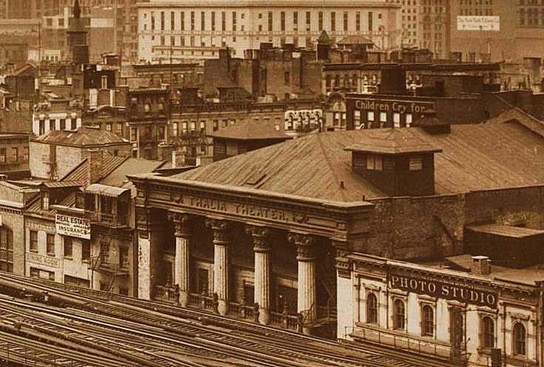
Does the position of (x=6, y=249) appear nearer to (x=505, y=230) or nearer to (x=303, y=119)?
(x=505, y=230)

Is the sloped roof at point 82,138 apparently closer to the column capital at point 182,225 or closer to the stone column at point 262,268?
the column capital at point 182,225

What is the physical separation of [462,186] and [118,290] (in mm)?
22779

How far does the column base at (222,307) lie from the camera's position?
10644 cm

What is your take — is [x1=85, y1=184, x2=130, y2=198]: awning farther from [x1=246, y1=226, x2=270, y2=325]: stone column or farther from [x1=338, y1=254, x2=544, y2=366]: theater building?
[x1=338, y1=254, x2=544, y2=366]: theater building

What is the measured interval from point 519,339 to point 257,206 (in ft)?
72.2

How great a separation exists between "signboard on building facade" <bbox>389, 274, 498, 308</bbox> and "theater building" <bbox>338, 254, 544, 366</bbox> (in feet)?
0.15

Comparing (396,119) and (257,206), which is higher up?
(396,119)

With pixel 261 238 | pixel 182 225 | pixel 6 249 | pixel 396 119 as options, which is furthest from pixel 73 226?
pixel 396 119

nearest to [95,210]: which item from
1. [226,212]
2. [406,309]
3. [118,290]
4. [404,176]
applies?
[118,290]

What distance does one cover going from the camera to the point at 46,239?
401 feet

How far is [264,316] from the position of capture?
10388cm

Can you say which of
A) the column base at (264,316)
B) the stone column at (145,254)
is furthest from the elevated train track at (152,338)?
the stone column at (145,254)

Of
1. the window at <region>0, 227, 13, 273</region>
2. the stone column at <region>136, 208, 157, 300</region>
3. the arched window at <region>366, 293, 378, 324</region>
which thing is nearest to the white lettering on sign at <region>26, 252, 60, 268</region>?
the window at <region>0, 227, 13, 273</region>

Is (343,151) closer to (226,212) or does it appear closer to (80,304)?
(226,212)
